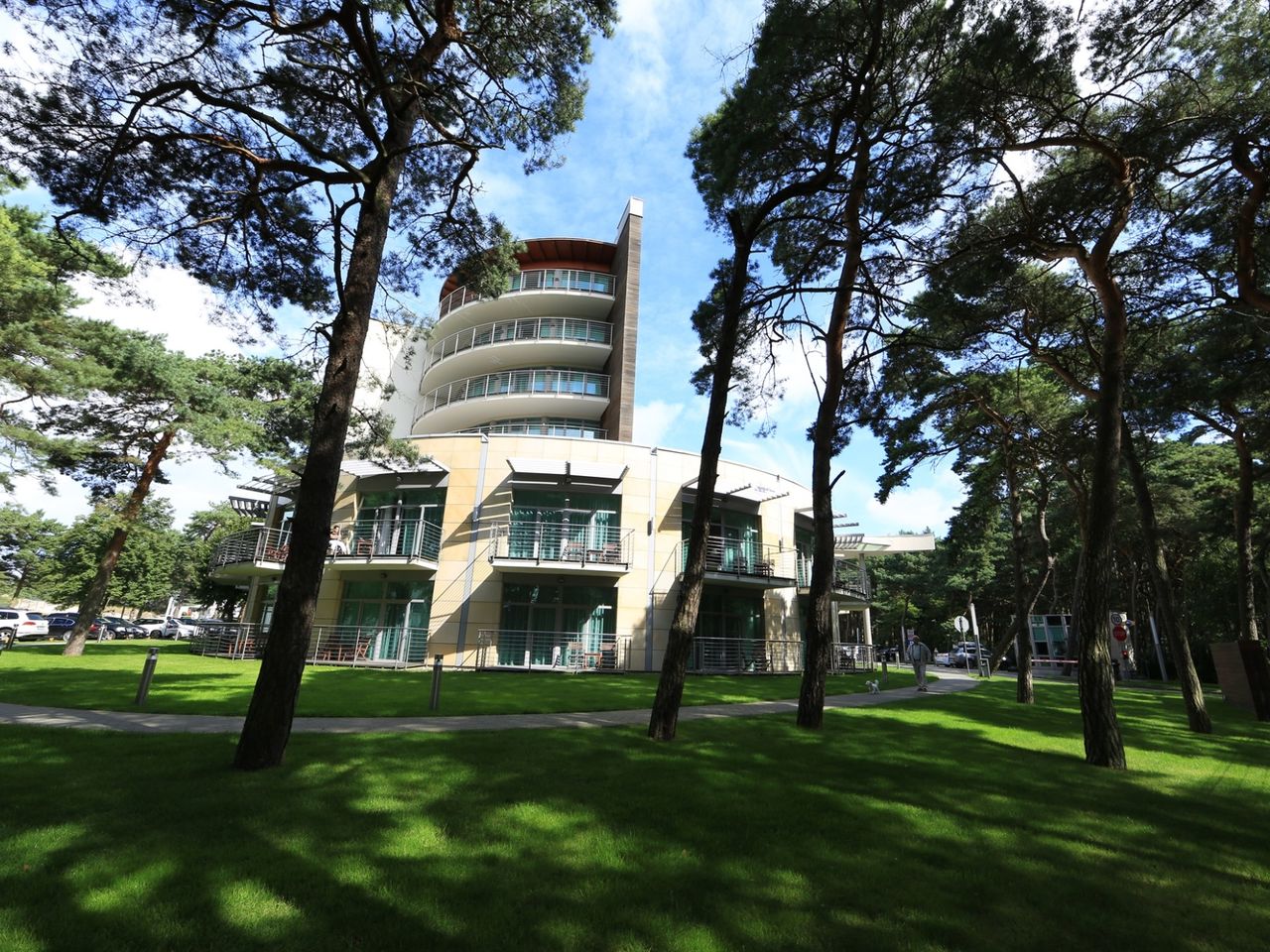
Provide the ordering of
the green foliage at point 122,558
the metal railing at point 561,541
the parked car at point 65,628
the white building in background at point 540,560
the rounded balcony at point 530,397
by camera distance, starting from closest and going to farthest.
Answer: the white building in background at point 540,560, the metal railing at point 561,541, the green foliage at point 122,558, the rounded balcony at point 530,397, the parked car at point 65,628

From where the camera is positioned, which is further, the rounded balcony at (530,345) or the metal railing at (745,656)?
the rounded balcony at (530,345)

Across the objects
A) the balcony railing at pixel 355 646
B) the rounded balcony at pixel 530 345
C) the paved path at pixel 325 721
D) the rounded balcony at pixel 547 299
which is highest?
the rounded balcony at pixel 547 299

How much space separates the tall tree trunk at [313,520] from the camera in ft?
18.4

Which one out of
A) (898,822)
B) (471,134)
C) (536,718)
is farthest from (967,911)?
(471,134)

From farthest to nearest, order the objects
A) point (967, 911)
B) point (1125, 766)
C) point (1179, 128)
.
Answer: point (1179, 128) < point (1125, 766) < point (967, 911)

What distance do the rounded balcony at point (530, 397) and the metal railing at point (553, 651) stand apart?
434 inches

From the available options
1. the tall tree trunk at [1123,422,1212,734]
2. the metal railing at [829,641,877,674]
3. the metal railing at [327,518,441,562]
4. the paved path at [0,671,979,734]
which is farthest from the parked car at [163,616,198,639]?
the tall tree trunk at [1123,422,1212,734]

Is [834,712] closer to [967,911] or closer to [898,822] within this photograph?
[898,822]

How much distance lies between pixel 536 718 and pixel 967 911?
6767 mm

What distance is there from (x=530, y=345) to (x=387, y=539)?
11285 mm

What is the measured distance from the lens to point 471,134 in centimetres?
968

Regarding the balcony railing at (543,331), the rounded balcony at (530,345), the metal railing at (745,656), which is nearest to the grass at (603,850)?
the metal railing at (745,656)

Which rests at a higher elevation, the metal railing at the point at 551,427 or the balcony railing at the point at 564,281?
the balcony railing at the point at 564,281

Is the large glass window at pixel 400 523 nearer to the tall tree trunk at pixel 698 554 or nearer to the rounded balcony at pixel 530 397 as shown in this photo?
the rounded balcony at pixel 530 397
